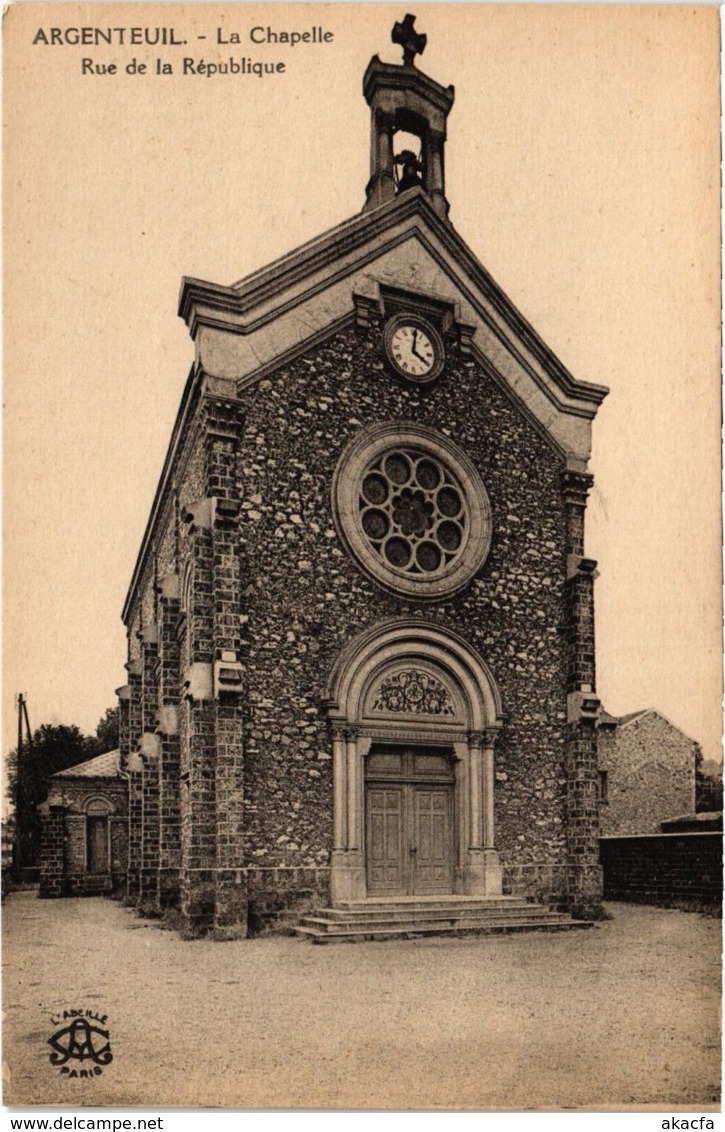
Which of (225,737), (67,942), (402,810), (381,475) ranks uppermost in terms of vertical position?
(381,475)

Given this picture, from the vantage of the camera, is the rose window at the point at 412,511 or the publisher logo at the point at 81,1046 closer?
the publisher logo at the point at 81,1046

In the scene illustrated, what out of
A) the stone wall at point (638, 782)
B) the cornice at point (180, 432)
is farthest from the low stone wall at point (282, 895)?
the stone wall at point (638, 782)

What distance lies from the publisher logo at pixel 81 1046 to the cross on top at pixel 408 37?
10.8 metres

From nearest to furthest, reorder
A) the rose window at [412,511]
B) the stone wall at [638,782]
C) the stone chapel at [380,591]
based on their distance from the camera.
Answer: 1. the stone chapel at [380,591]
2. the rose window at [412,511]
3. the stone wall at [638,782]

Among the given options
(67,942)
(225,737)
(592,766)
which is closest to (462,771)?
(592,766)

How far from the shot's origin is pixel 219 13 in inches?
421

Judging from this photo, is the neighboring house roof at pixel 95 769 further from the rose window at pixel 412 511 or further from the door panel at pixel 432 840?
the rose window at pixel 412 511

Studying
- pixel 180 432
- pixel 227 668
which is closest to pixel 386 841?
pixel 227 668

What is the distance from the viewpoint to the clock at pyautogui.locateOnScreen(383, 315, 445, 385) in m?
18.2

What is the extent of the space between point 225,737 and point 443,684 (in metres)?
4.18

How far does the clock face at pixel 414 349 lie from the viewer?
18.3 meters

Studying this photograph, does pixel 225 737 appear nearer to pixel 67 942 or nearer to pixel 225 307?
pixel 67 942

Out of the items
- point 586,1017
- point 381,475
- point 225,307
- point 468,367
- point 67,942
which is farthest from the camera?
point 468,367

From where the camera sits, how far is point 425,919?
50.1 feet
